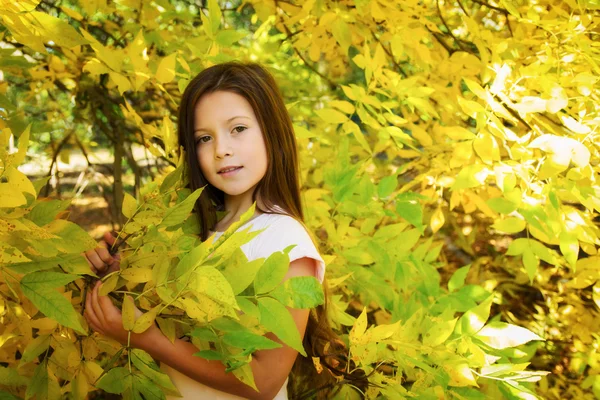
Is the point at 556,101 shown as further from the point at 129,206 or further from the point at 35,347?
the point at 35,347

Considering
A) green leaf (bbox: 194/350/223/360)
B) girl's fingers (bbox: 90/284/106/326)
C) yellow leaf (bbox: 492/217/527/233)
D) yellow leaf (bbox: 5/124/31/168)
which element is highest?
yellow leaf (bbox: 5/124/31/168)

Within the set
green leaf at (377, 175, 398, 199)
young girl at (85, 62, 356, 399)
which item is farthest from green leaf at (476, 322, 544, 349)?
green leaf at (377, 175, 398, 199)

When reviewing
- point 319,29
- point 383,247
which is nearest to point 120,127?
point 319,29

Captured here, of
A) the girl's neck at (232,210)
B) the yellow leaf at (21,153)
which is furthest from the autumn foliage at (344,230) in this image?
the girl's neck at (232,210)

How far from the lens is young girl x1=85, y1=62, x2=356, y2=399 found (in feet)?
3.98

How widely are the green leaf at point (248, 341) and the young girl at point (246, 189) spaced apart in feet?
1.04

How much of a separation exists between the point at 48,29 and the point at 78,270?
1.27 feet

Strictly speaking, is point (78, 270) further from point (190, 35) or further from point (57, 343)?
point (190, 35)

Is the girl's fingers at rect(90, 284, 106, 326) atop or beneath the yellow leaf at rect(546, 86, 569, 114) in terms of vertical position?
beneath

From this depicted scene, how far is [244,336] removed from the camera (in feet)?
2.82

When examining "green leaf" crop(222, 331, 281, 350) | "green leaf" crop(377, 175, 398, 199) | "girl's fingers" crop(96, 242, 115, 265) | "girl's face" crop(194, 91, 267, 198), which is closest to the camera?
"green leaf" crop(222, 331, 281, 350)

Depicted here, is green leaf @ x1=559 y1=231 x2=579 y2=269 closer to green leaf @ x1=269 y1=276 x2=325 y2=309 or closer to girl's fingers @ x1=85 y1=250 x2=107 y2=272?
green leaf @ x1=269 y1=276 x2=325 y2=309

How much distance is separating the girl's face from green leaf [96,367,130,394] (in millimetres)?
566

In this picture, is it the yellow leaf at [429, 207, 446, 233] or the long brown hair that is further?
the yellow leaf at [429, 207, 446, 233]
